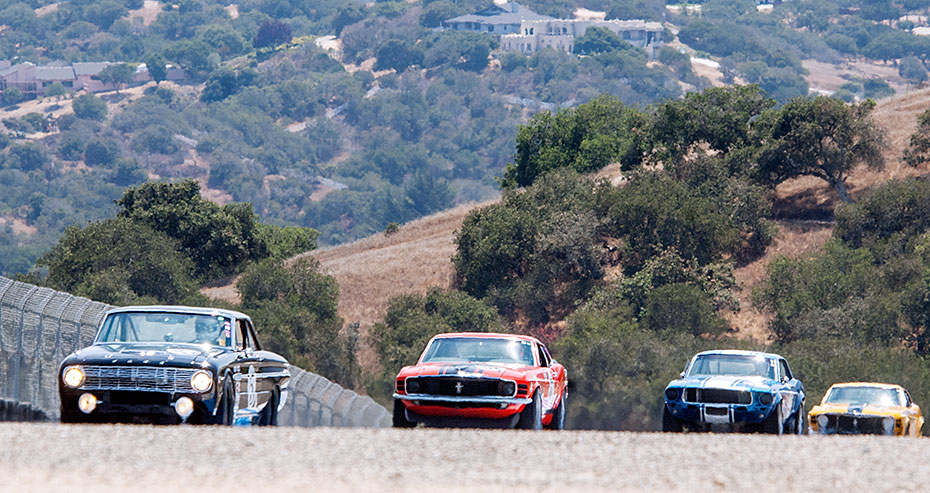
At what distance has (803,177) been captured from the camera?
72.5 meters

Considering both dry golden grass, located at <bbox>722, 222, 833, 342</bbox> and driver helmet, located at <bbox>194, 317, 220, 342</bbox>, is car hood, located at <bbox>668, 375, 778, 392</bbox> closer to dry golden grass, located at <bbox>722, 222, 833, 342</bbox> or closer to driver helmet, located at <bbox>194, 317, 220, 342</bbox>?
driver helmet, located at <bbox>194, 317, 220, 342</bbox>

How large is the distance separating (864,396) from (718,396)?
5605 mm

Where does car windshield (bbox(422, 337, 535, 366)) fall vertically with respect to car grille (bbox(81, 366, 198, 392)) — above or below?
below

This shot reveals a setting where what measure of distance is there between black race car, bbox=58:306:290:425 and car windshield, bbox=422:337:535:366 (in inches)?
120

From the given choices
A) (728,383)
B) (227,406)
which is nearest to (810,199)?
(728,383)

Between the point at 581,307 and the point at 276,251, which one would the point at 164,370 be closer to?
the point at 581,307

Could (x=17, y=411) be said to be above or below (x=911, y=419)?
above

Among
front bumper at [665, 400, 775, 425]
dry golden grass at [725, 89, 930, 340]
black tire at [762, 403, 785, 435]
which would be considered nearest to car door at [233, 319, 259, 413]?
front bumper at [665, 400, 775, 425]

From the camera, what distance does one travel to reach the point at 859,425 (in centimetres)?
2200

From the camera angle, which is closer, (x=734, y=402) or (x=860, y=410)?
(x=734, y=402)

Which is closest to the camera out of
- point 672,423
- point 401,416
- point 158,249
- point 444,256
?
point 401,416

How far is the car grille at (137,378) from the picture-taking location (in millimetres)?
15367

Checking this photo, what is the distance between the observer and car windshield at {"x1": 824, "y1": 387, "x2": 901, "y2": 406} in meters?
23.2

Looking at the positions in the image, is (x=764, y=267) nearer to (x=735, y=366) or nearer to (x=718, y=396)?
(x=735, y=366)
